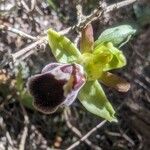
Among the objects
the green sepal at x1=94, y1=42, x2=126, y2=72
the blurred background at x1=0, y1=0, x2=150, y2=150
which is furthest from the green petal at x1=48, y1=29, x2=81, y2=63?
the blurred background at x1=0, y1=0, x2=150, y2=150

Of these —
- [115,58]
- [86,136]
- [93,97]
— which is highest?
Answer: [115,58]

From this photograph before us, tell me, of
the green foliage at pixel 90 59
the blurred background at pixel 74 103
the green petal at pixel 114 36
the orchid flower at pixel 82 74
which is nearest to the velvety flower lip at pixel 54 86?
the orchid flower at pixel 82 74

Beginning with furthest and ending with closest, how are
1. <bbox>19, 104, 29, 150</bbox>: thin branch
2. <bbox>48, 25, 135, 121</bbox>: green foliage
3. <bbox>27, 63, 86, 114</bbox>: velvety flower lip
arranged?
<bbox>19, 104, 29, 150</bbox>: thin branch → <bbox>48, 25, 135, 121</bbox>: green foliage → <bbox>27, 63, 86, 114</bbox>: velvety flower lip

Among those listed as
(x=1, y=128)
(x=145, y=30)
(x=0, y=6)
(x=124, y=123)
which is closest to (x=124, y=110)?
(x=124, y=123)

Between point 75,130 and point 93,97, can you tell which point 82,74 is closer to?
point 93,97

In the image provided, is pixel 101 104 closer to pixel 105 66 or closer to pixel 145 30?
pixel 105 66

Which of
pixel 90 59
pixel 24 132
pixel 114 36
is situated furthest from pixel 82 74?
pixel 24 132

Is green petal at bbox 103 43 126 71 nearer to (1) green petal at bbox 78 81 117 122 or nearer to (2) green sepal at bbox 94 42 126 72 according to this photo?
(2) green sepal at bbox 94 42 126 72
